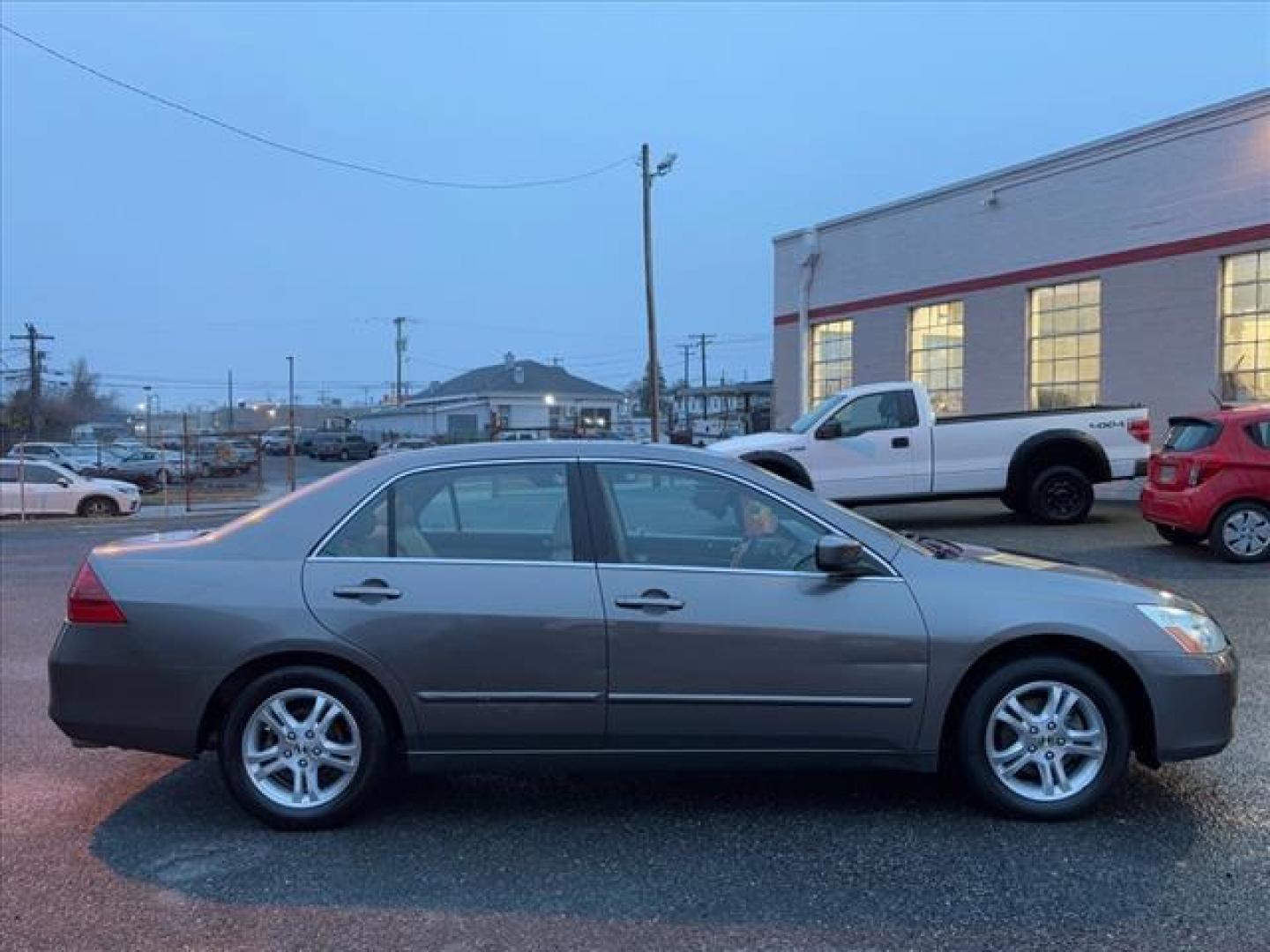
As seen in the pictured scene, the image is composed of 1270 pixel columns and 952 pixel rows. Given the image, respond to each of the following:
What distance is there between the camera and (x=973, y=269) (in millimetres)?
19734

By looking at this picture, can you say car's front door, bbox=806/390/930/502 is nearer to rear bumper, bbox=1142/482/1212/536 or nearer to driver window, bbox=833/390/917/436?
driver window, bbox=833/390/917/436

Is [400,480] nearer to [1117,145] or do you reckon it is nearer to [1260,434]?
[1260,434]

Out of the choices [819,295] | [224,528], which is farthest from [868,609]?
[819,295]

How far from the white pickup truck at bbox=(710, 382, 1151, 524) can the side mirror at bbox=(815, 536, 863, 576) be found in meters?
9.06

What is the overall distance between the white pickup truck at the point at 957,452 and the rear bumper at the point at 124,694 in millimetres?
9602

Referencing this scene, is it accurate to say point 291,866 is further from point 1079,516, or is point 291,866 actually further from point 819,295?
point 819,295

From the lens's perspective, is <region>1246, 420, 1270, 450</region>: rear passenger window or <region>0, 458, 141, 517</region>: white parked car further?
<region>0, 458, 141, 517</region>: white parked car

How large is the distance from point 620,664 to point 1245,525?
27.9 feet

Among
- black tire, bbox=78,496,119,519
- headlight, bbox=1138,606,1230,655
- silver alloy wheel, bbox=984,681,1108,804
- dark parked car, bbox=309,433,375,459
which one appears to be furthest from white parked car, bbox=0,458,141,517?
dark parked car, bbox=309,433,375,459

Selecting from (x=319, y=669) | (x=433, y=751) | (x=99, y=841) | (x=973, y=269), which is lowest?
(x=99, y=841)

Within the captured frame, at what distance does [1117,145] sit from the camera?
677 inches

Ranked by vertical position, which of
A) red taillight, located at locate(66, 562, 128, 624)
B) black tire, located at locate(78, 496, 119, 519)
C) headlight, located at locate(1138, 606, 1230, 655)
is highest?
red taillight, located at locate(66, 562, 128, 624)

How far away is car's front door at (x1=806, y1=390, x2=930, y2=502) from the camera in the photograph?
13.4 meters

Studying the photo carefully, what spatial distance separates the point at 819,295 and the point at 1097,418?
36.5 ft
